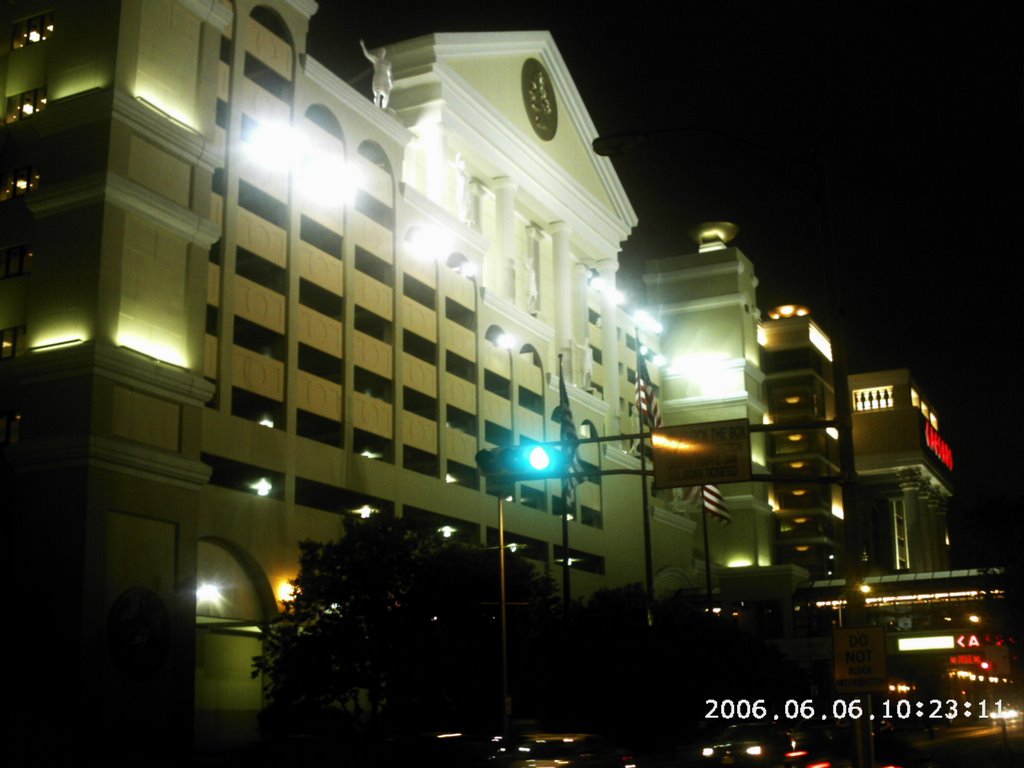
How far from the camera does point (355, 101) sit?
6400 centimetres

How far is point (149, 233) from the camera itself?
45219mm

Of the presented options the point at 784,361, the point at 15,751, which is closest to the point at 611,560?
the point at 15,751

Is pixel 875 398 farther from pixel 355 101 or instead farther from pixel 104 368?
pixel 104 368

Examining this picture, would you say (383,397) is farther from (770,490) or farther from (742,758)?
(770,490)

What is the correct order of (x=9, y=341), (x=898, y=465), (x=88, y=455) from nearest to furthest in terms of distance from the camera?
(x=88, y=455)
(x=9, y=341)
(x=898, y=465)

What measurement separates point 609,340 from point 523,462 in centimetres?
7260

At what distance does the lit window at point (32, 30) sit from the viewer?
47938 mm

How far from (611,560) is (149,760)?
4718cm

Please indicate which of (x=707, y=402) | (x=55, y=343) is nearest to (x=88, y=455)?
(x=55, y=343)

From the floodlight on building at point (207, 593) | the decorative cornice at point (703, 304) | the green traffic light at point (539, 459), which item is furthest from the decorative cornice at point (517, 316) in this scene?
the green traffic light at point (539, 459)

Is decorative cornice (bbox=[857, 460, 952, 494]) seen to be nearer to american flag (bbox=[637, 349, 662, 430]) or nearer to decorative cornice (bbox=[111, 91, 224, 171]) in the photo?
american flag (bbox=[637, 349, 662, 430])

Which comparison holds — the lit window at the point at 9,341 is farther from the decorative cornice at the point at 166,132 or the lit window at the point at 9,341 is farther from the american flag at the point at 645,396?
the american flag at the point at 645,396

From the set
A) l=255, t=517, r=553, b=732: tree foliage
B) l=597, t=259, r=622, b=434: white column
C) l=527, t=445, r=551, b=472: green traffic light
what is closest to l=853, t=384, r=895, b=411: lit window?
l=597, t=259, r=622, b=434: white column

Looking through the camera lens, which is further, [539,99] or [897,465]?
[897,465]
